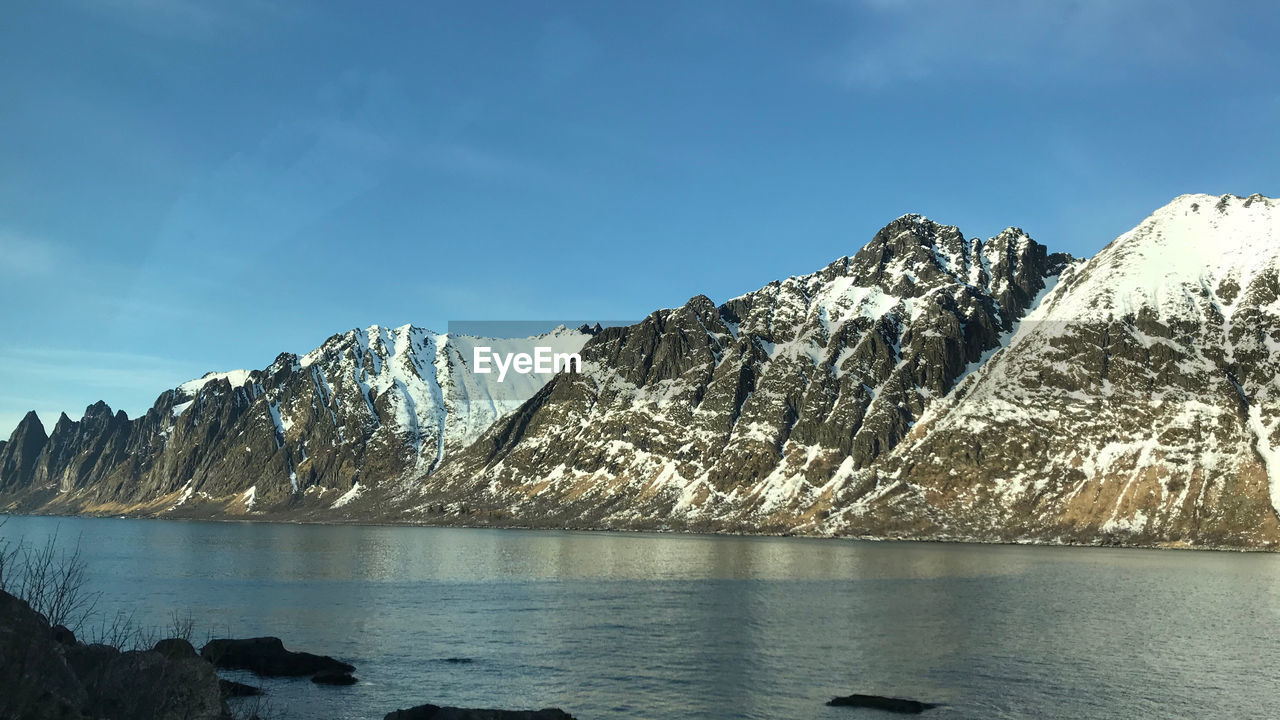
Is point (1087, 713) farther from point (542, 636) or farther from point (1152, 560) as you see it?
point (1152, 560)

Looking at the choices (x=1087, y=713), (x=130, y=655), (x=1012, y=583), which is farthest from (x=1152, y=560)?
(x=130, y=655)

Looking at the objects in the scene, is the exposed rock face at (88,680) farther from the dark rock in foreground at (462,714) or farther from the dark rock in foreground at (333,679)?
the dark rock in foreground at (333,679)

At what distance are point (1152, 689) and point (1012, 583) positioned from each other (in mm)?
73883

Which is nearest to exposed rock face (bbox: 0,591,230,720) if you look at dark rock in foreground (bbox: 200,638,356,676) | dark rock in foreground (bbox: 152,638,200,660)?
dark rock in foreground (bbox: 152,638,200,660)

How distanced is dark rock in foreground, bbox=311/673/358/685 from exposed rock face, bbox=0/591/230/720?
1882 cm

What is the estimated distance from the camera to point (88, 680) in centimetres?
3130

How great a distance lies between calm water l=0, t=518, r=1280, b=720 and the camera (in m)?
52.5

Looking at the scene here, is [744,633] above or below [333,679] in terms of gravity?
below

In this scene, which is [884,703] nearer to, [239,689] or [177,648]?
[177,648]

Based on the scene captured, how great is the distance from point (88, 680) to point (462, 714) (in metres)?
15.0

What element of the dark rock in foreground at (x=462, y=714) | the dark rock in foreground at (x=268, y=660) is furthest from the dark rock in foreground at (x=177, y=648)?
the dark rock in foreground at (x=268, y=660)

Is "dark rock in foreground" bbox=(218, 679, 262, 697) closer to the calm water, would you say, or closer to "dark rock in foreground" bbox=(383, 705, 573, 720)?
the calm water

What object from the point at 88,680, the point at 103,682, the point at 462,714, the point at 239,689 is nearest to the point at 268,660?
the point at 239,689

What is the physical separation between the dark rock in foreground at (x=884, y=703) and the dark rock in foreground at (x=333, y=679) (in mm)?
29605
